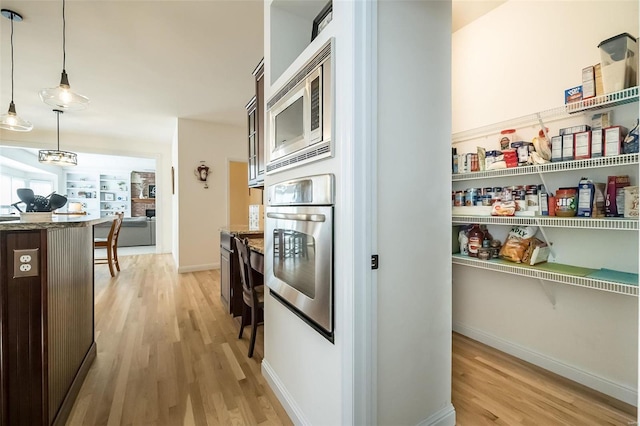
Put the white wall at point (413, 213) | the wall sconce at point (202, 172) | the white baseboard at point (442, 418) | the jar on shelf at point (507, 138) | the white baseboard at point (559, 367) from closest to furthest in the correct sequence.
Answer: the white wall at point (413, 213) → the white baseboard at point (442, 418) → the white baseboard at point (559, 367) → the jar on shelf at point (507, 138) → the wall sconce at point (202, 172)

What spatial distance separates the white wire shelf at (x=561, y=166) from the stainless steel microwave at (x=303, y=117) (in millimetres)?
1470

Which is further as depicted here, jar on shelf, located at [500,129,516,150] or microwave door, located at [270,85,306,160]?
jar on shelf, located at [500,129,516,150]

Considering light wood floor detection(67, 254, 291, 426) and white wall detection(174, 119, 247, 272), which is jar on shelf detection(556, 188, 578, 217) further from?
white wall detection(174, 119, 247, 272)

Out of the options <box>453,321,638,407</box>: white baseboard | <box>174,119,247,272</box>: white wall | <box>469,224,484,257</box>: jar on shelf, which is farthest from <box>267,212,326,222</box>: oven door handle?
<box>174,119,247,272</box>: white wall

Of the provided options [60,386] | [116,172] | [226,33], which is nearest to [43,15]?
[226,33]

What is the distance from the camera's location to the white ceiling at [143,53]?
235cm

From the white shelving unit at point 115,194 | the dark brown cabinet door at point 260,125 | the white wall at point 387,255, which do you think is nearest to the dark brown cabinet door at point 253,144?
the dark brown cabinet door at point 260,125

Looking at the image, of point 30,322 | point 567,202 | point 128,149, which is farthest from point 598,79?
point 128,149

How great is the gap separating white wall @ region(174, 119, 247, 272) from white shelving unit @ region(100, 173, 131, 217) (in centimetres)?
731

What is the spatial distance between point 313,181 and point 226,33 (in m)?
2.25

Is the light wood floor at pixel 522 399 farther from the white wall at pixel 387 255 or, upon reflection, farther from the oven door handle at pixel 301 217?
the oven door handle at pixel 301 217

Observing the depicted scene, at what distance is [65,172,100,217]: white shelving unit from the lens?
10.2 meters

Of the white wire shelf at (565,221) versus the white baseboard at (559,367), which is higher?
the white wire shelf at (565,221)

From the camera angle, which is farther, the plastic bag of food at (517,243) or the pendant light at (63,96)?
the pendant light at (63,96)
